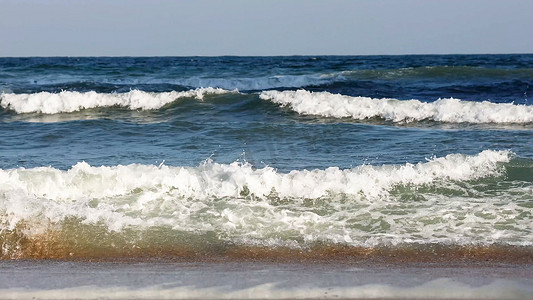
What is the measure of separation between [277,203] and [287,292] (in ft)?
7.05

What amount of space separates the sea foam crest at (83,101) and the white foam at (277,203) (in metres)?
7.94

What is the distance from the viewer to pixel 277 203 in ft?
18.8

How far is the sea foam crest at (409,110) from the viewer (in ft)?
Answer: 38.4

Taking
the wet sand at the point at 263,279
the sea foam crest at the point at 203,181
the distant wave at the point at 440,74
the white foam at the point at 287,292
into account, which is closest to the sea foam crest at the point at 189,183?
the sea foam crest at the point at 203,181

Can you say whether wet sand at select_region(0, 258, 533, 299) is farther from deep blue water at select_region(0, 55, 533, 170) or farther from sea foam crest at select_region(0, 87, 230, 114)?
sea foam crest at select_region(0, 87, 230, 114)

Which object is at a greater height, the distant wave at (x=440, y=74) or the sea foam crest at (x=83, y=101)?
the distant wave at (x=440, y=74)

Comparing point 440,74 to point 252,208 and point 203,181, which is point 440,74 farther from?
point 252,208

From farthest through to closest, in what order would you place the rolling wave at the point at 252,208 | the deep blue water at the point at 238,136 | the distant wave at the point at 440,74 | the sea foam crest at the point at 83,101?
1. the distant wave at the point at 440,74
2. the sea foam crest at the point at 83,101
3. the deep blue water at the point at 238,136
4. the rolling wave at the point at 252,208

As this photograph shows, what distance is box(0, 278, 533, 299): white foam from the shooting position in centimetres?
355

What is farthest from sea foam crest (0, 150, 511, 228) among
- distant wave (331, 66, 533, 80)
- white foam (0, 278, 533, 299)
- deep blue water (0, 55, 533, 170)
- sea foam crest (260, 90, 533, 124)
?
distant wave (331, 66, 533, 80)

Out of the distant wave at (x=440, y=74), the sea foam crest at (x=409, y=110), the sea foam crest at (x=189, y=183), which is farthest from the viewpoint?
the distant wave at (x=440, y=74)

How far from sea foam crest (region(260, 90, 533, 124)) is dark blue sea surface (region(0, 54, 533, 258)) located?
0.13ft

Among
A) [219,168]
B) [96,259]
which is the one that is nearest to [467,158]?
[219,168]

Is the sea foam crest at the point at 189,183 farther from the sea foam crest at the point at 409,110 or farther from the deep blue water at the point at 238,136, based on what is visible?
the sea foam crest at the point at 409,110
